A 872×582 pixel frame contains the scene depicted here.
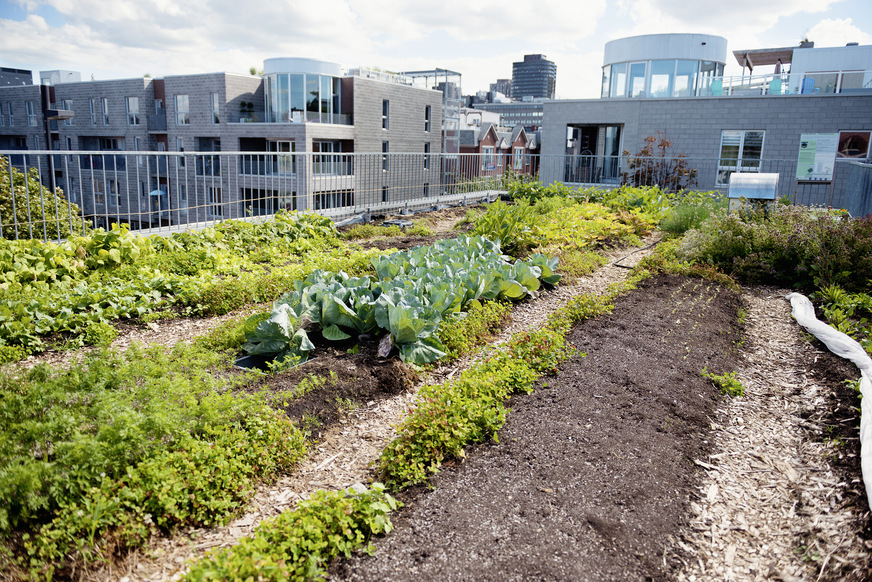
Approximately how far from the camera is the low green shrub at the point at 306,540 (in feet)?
7.09

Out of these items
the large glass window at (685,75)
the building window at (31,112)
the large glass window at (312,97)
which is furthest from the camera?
the building window at (31,112)

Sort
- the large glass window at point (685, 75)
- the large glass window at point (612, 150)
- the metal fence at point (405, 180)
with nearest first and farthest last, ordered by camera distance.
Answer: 1. the metal fence at point (405, 180)
2. the large glass window at point (685, 75)
3. the large glass window at point (612, 150)

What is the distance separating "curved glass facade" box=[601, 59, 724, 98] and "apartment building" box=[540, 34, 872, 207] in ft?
0.12

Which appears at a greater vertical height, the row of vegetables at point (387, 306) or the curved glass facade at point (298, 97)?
the curved glass facade at point (298, 97)

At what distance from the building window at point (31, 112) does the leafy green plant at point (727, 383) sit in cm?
5724

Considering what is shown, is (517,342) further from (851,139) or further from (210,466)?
(851,139)

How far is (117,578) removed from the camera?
2.35m

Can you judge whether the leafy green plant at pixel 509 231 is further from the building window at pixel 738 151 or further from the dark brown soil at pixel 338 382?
the building window at pixel 738 151

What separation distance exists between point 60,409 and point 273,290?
128 inches

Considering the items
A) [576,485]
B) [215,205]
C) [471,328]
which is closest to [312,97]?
[215,205]

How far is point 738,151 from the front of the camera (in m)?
19.8

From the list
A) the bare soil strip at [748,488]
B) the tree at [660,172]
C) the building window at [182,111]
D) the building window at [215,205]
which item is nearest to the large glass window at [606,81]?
the tree at [660,172]

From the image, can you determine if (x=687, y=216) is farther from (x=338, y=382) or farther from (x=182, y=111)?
(x=182, y=111)

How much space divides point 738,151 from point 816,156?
227 cm
